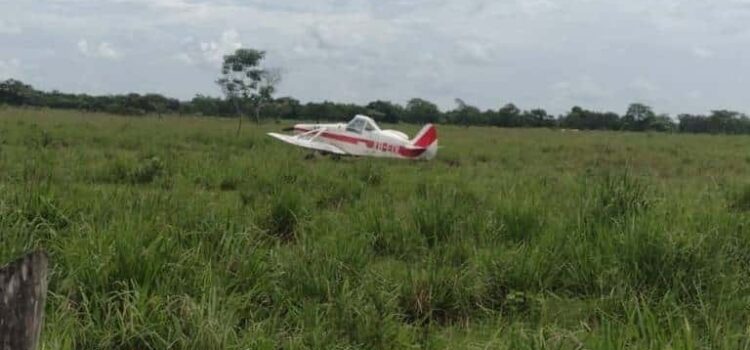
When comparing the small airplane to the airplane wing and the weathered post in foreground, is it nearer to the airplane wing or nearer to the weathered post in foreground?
the airplane wing

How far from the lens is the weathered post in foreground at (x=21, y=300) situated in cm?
145

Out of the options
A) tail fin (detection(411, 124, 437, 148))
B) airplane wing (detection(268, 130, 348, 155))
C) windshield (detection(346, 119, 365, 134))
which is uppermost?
windshield (detection(346, 119, 365, 134))

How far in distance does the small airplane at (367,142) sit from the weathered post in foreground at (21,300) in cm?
1592

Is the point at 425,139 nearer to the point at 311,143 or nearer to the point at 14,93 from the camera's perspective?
the point at 311,143

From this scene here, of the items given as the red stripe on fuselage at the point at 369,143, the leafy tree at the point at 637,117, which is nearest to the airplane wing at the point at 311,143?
the red stripe on fuselage at the point at 369,143

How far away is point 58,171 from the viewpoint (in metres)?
9.12

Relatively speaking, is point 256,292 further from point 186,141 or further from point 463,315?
point 186,141

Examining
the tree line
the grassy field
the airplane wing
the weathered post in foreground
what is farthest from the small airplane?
the tree line

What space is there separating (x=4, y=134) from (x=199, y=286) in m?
16.3

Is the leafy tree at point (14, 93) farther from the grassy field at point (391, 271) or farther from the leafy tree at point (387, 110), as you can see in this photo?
the grassy field at point (391, 271)

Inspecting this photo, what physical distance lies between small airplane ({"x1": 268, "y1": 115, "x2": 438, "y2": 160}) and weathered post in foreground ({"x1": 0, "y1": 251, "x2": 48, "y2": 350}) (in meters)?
15.9

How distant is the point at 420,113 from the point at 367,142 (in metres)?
57.0

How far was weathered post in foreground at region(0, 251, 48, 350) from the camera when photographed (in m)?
1.45

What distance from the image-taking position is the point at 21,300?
1.49m
